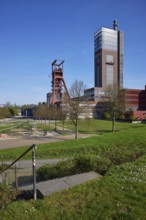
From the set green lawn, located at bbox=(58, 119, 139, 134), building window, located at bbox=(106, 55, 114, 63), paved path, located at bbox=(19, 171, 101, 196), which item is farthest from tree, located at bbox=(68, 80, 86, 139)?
building window, located at bbox=(106, 55, 114, 63)

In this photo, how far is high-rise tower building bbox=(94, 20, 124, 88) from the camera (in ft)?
347

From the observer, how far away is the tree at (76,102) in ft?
82.1

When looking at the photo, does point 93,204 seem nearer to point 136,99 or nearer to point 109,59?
point 136,99

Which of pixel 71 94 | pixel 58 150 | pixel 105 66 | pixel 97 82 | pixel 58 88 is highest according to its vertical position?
pixel 105 66

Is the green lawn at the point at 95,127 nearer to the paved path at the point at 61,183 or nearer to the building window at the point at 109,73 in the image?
the paved path at the point at 61,183

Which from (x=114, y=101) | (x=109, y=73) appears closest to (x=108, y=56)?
(x=109, y=73)

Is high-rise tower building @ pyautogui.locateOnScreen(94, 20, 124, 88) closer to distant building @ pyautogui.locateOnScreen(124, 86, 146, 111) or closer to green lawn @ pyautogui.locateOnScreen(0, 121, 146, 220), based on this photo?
distant building @ pyautogui.locateOnScreen(124, 86, 146, 111)

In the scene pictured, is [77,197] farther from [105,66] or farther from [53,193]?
[105,66]

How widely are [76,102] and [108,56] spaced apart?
8810 centimetres

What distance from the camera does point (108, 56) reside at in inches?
4215

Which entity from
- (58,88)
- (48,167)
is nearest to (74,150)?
(48,167)

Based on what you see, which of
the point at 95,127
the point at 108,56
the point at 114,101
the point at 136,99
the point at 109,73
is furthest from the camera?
the point at 109,73

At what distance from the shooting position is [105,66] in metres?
106

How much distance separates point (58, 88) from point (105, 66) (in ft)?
118
